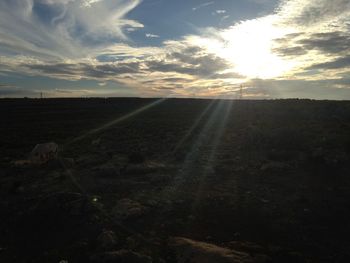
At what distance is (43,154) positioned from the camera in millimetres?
17375

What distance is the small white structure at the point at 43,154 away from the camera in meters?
17.0

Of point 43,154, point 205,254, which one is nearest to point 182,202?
point 205,254

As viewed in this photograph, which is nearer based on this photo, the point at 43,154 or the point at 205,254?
the point at 205,254

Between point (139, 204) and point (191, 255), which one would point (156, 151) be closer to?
point (139, 204)

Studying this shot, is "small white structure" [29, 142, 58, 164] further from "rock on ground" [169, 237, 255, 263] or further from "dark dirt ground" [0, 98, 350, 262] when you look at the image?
"rock on ground" [169, 237, 255, 263]

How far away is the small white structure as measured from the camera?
17.0 m

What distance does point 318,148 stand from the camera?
56.0 feet

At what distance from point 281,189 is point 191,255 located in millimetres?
6073

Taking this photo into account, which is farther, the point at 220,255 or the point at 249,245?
the point at 249,245

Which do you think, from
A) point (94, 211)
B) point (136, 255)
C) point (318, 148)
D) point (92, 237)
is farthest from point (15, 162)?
point (318, 148)

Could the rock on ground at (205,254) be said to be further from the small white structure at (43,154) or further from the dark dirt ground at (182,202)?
the small white structure at (43,154)

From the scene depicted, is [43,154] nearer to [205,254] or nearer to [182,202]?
[182,202]

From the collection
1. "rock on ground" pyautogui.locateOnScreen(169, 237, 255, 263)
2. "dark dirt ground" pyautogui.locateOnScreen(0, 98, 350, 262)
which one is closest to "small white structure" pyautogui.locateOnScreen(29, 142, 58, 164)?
"dark dirt ground" pyautogui.locateOnScreen(0, 98, 350, 262)

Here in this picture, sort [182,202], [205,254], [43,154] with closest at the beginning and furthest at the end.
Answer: [205,254] → [182,202] → [43,154]
